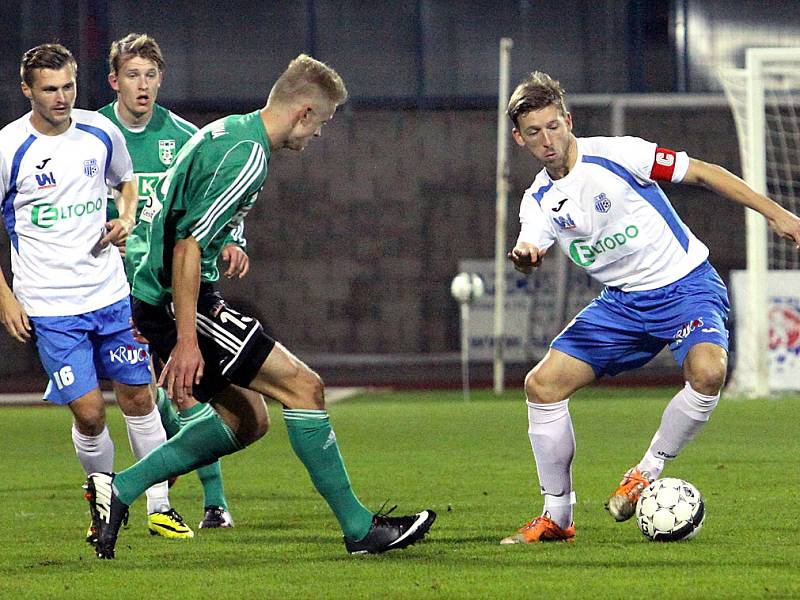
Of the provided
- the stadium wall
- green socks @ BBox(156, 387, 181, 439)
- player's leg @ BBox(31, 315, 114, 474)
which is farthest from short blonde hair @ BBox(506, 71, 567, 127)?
the stadium wall

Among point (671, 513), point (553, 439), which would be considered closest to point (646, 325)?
point (553, 439)

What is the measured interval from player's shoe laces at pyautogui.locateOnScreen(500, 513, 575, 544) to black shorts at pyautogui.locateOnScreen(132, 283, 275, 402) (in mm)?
1221

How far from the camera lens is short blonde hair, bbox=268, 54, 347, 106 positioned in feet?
16.4

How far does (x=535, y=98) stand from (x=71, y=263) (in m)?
2.03

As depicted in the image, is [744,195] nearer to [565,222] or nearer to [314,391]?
[565,222]

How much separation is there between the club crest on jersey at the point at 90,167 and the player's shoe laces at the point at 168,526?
1.42m

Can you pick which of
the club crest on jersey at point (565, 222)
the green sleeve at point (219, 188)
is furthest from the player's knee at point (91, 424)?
the club crest on jersey at point (565, 222)

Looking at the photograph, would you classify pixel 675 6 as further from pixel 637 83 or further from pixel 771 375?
pixel 771 375

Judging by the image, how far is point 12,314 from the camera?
6008 mm

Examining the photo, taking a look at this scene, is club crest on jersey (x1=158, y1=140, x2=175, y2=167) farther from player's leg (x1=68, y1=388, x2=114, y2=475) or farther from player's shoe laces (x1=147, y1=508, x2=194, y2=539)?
player's shoe laces (x1=147, y1=508, x2=194, y2=539)

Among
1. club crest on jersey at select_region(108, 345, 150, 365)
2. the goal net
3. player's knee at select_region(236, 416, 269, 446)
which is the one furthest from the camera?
the goal net

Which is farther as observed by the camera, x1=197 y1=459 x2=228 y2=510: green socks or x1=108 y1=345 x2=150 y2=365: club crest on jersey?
x1=197 y1=459 x2=228 y2=510: green socks

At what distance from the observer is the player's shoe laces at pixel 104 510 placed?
527cm

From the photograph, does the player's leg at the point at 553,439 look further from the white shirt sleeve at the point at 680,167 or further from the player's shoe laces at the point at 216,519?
the player's shoe laces at the point at 216,519
